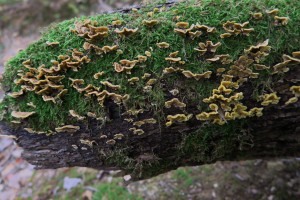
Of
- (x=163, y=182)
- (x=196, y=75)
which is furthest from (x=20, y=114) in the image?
(x=163, y=182)

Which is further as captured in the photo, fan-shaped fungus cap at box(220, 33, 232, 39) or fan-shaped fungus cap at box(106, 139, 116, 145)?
fan-shaped fungus cap at box(106, 139, 116, 145)

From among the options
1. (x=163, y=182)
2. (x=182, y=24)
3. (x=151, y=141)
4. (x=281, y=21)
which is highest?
(x=182, y=24)

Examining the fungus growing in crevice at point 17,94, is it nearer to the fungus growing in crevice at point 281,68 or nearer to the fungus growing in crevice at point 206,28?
the fungus growing in crevice at point 206,28

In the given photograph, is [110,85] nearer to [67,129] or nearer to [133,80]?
[133,80]

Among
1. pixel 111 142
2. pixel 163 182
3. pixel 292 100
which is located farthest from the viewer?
pixel 163 182

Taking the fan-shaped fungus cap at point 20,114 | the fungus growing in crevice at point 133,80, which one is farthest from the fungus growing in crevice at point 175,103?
the fan-shaped fungus cap at point 20,114

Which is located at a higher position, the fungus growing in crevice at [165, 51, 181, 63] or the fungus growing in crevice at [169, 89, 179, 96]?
the fungus growing in crevice at [165, 51, 181, 63]

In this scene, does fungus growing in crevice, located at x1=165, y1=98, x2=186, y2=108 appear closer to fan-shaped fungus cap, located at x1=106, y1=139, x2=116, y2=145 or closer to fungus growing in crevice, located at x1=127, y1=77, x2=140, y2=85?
fungus growing in crevice, located at x1=127, y1=77, x2=140, y2=85

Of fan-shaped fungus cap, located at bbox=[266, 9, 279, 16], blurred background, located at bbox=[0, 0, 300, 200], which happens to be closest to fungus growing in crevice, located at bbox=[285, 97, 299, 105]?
fan-shaped fungus cap, located at bbox=[266, 9, 279, 16]

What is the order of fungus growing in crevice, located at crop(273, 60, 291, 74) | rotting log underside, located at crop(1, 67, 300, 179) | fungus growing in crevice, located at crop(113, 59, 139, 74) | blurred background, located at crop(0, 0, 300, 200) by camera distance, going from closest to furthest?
fungus growing in crevice, located at crop(273, 60, 291, 74) → fungus growing in crevice, located at crop(113, 59, 139, 74) → rotting log underside, located at crop(1, 67, 300, 179) → blurred background, located at crop(0, 0, 300, 200)

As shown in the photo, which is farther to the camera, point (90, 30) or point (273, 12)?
point (90, 30)
